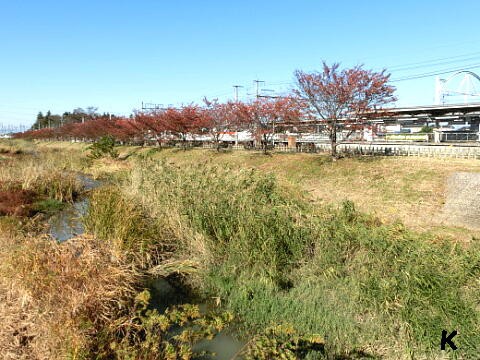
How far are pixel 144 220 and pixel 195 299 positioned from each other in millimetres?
2423

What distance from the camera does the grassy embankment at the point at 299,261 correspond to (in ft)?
14.8

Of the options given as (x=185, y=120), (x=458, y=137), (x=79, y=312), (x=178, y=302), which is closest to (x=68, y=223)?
(x=178, y=302)

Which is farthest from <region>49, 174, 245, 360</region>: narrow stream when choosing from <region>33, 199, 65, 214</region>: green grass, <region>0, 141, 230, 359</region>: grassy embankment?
<region>33, 199, 65, 214</region>: green grass

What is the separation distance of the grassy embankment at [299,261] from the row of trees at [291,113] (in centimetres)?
858

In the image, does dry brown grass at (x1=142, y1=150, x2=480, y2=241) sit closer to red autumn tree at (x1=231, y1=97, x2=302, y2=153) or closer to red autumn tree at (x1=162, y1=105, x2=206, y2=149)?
red autumn tree at (x1=231, y1=97, x2=302, y2=153)

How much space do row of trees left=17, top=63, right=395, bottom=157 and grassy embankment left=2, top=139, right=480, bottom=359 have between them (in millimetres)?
8578

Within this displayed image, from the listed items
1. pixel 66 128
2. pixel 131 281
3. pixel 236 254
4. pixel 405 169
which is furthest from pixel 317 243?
pixel 66 128

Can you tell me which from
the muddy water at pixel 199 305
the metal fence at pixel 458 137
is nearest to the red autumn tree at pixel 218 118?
the metal fence at pixel 458 137

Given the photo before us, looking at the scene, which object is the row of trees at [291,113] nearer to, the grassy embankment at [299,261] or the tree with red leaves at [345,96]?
the tree with red leaves at [345,96]

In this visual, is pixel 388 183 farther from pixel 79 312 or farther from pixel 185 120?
pixel 185 120

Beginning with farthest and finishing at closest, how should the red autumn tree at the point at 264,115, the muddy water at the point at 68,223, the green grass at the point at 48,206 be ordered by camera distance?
1. the red autumn tree at the point at 264,115
2. the green grass at the point at 48,206
3. the muddy water at the point at 68,223

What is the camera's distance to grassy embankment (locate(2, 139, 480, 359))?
450cm

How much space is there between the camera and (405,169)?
1480 centimetres

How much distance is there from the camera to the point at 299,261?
241 inches
